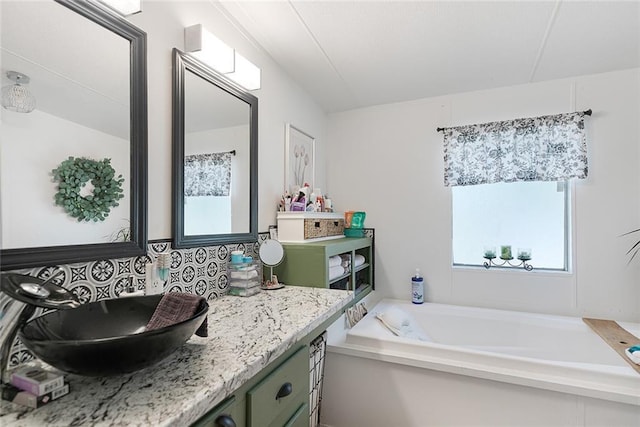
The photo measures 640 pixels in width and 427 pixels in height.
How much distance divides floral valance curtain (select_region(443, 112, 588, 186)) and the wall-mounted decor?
1139mm

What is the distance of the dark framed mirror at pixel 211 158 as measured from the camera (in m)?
1.36

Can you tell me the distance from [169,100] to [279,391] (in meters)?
1.21

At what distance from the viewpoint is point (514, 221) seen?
2.55 m

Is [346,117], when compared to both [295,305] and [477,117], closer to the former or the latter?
[477,117]

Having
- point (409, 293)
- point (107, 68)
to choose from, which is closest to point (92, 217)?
point (107, 68)

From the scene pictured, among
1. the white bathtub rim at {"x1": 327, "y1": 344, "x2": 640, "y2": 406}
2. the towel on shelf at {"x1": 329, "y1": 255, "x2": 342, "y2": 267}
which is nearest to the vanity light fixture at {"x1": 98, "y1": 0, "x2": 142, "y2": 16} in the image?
the towel on shelf at {"x1": 329, "y1": 255, "x2": 342, "y2": 267}

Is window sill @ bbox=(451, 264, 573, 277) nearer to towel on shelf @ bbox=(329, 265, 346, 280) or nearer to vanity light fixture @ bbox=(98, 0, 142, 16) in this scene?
towel on shelf @ bbox=(329, 265, 346, 280)

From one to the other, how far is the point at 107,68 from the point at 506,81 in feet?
8.52

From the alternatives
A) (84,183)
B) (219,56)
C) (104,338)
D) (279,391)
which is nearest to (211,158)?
(219,56)

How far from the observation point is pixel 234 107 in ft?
5.63

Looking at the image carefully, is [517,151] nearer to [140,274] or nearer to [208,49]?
[208,49]

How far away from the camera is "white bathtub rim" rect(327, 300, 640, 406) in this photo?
146cm

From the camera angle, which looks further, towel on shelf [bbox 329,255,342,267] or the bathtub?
towel on shelf [bbox 329,255,342,267]

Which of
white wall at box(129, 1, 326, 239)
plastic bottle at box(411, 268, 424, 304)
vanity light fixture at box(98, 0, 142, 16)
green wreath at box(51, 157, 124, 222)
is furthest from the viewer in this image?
plastic bottle at box(411, 268, 424, 304)
